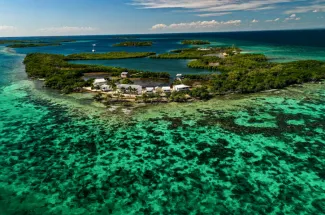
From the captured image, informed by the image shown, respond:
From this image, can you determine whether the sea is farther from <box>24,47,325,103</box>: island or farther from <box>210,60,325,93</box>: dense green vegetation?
<box>210,60,325,93</box>: dense green vegetation

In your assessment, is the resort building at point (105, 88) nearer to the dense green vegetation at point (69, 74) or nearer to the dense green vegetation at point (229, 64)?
the dense green vegetation at point (69, 74)

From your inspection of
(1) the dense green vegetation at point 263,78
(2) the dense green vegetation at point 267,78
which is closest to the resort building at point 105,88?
(1) the dense green vegetation at point 263,78

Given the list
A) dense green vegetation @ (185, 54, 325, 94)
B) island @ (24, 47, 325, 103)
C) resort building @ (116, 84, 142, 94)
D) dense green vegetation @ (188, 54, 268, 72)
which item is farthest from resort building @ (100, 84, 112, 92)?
dense green vegetation @ (188, 54, 268, 72)

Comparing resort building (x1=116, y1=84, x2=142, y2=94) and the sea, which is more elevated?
resort building (x1=116, y1=84, x2=142, y2=94)

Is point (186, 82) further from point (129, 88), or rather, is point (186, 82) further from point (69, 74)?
point (69, 74)

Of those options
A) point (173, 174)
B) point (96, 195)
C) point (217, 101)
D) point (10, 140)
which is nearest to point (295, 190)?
point (173, 174)

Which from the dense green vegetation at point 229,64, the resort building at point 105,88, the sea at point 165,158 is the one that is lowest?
the sea at point 165,158

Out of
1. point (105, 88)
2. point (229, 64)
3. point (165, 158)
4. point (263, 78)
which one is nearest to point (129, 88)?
point (105, 88)

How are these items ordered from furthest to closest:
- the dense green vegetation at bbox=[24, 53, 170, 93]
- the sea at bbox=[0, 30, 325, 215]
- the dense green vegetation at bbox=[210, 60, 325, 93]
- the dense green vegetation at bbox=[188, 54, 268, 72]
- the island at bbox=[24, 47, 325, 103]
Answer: the dense green vegetation at bbox=[188, 54, 268, 72]
the dense green vegetation at bbox=[24, 53, 170, 93]
the dense green vegetation at bbox=[210, 60, 325, 93]
the island at bbox=[24, 47, 325, 103]
the sea at bbox=[0, 30, 325, 215]

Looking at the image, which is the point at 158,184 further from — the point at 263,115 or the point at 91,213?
the point at 263,115
